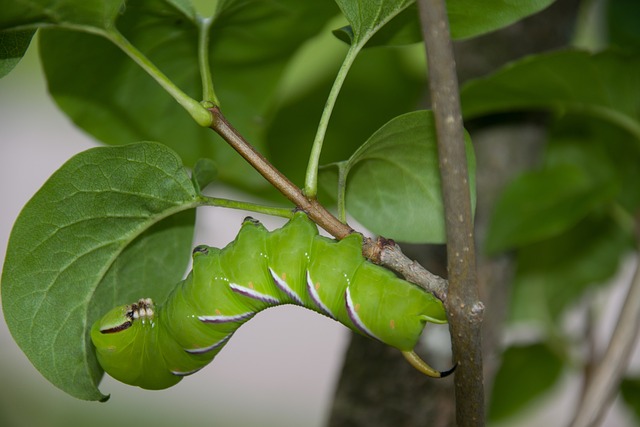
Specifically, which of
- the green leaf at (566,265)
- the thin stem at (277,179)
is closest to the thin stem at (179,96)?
the thin stem at (277,179)

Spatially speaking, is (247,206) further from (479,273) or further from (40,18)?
(479,273)

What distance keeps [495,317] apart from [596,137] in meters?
0.28

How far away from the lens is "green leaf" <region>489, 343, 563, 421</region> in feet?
3.30

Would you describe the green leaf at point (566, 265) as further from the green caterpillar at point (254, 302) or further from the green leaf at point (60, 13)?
the green leaf at point (60, 13)

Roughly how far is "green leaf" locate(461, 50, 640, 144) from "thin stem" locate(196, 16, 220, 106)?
0.26m

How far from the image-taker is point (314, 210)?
446mm

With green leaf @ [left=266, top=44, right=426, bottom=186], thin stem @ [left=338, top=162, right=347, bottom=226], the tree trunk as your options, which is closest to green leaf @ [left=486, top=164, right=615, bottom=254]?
the tree trunk

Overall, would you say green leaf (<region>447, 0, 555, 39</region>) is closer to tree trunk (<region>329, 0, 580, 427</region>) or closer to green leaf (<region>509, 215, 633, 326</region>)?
tree trunk (<region>329, 0, 580, 427</region>)

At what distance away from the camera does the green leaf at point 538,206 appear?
0.76m

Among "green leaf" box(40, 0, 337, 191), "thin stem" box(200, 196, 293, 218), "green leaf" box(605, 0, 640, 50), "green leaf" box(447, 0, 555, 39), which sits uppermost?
"green leaf" box(605, 0, 640, 50)

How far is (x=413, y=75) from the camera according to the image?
911 mm

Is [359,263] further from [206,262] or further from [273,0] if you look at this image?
[273,0]

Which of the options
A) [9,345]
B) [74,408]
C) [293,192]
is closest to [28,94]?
[9,345]

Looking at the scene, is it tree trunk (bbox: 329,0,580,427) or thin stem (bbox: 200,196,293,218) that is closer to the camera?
thin stem (bbox: 200,196,293,218)
